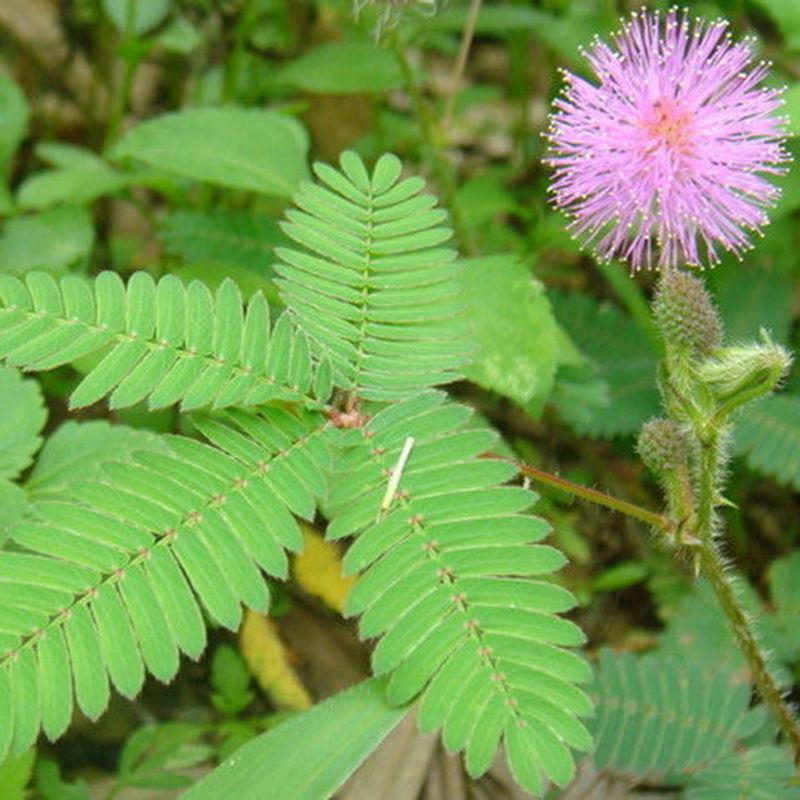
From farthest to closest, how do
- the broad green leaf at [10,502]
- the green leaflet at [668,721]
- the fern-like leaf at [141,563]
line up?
the green leaflet at [668,721] → the broad green leaf at [10,502] → the fern-like leaf at [141,563]

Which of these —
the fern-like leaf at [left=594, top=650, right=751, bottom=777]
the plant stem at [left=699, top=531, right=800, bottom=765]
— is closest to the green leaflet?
the fern-like leaf at [left=594, top=650, right=751, bottom=777]

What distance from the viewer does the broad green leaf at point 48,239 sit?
2.47 meters

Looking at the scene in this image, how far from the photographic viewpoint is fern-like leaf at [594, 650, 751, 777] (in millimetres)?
1926

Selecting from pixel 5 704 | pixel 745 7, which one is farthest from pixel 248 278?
pixel 745 7

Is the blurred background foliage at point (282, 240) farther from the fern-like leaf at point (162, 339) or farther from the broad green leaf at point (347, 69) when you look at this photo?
the fern-like leaf at point (162, 339)

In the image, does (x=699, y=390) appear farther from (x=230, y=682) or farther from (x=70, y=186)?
(x=70, y=186)

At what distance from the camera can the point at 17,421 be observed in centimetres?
185

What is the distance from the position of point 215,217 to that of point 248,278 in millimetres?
381

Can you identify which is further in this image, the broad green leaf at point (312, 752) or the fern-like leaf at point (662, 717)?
the fern-like leaf at point (662, 717)

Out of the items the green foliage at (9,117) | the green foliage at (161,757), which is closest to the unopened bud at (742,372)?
the green foliage at (161,757)

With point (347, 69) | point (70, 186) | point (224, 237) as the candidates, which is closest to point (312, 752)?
point (224, 237)

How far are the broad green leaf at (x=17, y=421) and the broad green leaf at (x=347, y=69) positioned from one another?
3.77ft

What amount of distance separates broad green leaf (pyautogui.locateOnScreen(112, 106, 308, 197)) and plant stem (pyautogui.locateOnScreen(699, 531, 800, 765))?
3.47 feet

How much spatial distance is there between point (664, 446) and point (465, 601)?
1.17 feet
